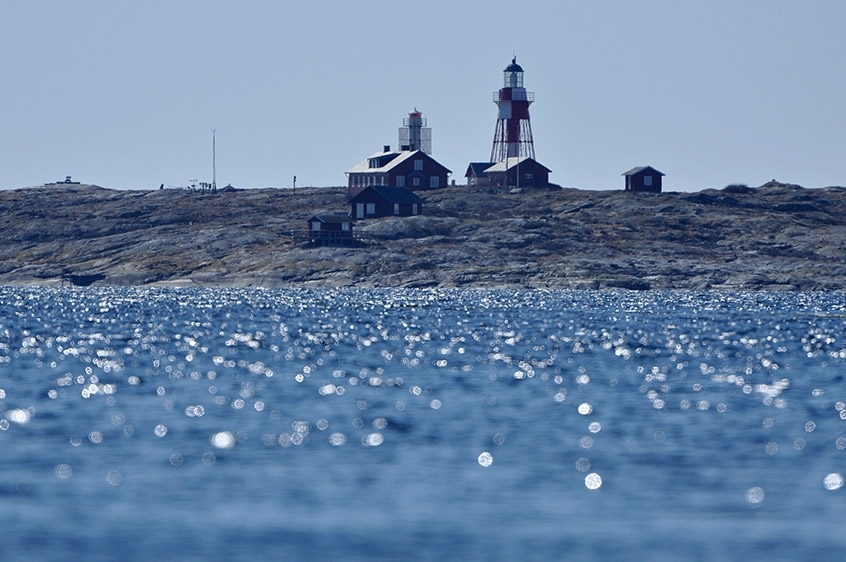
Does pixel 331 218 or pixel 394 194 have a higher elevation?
pixel 394 194

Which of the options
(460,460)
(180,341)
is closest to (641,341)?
(180,341)

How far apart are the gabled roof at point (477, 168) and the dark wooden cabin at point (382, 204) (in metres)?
21.2

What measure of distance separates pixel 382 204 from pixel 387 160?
756 inches

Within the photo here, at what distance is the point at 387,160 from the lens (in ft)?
541

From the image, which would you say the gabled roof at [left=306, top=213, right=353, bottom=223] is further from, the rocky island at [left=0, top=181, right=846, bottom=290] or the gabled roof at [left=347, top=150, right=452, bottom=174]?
the gabled roof at [left=347, top=150, right=452, bottom=174]

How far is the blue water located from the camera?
18859 millimetres

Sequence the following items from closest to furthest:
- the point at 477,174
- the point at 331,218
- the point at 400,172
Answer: the point at 331,218
the point at 400,172
the point at 477,174

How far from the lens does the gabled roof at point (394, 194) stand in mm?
147000

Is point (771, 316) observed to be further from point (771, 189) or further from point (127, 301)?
point (771, 189)

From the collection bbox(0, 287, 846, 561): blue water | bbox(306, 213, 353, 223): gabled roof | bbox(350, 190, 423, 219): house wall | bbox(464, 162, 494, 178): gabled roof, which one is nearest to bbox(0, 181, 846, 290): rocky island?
bbox(306, 213, 353, 223): gabled roof

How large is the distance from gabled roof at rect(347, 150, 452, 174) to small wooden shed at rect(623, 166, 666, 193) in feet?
69.1

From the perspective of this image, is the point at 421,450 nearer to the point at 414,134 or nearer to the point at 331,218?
the point at 331,218

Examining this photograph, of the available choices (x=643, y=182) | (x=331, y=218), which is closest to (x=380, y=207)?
(x=331, y=218)

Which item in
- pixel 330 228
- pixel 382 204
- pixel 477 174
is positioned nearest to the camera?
pixel 330 228
